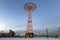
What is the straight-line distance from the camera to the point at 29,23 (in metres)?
92.9

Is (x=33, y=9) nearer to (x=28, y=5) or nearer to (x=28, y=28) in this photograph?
(x=28, y=5)

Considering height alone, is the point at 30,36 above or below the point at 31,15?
below

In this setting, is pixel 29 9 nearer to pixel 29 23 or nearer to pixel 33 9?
pixel 33 9

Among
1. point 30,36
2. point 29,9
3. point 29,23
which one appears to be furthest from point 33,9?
point 30,36

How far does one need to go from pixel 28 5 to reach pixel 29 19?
8.53 meters

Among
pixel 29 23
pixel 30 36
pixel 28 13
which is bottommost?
pixel 30 36

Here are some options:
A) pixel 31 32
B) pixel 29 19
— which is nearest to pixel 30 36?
pixel 31 32

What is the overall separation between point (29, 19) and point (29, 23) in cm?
243

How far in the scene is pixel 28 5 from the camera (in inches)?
3772

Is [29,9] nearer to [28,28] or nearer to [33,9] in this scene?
[33,9]

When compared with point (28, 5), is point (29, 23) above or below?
below

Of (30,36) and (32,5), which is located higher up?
(32,5)

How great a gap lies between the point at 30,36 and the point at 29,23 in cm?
892

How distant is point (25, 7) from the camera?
95.6 meters
